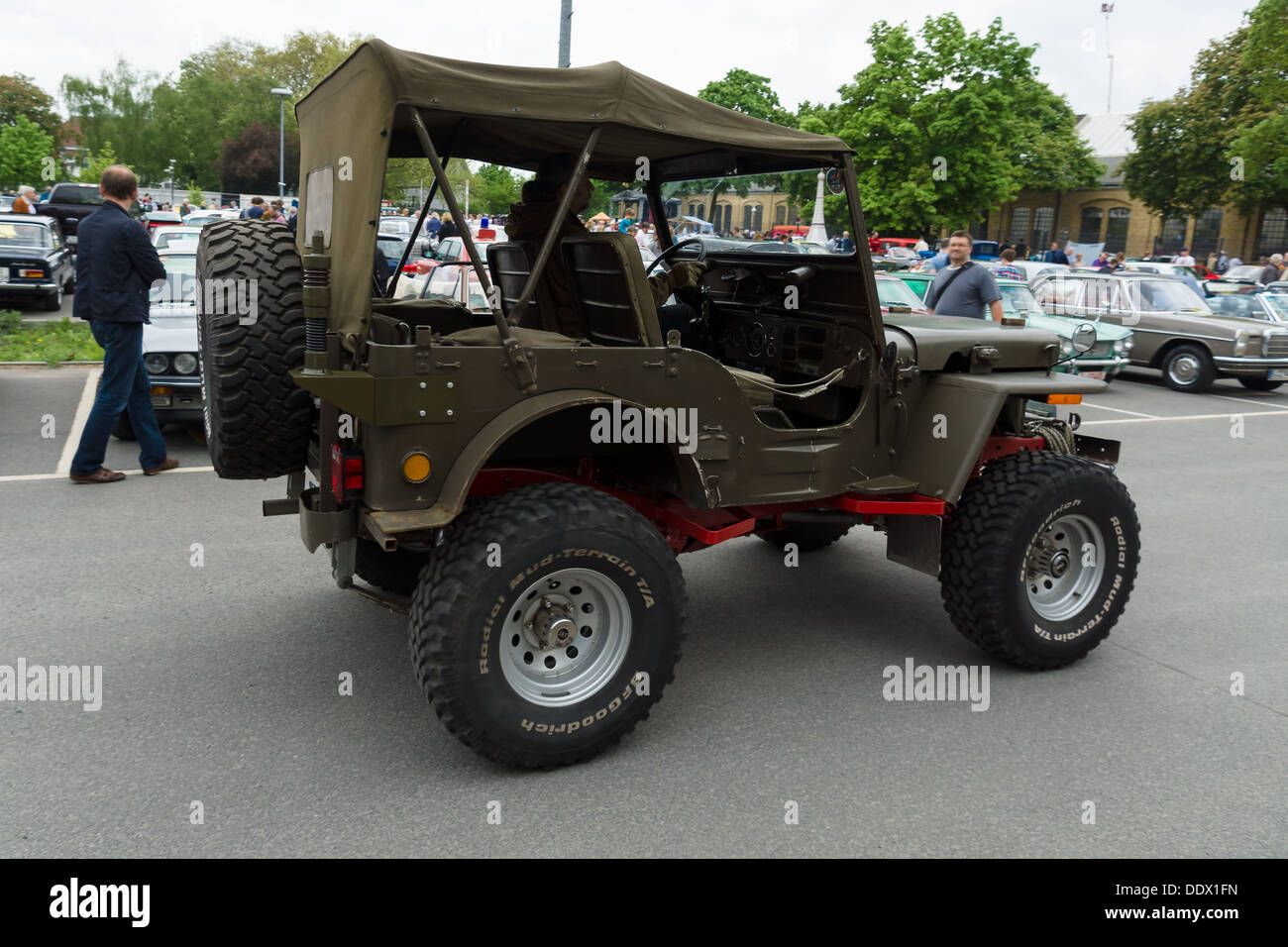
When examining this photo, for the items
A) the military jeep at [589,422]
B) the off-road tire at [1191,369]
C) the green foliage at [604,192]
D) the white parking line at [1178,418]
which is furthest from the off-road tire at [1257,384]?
the green foliage at [604,192]

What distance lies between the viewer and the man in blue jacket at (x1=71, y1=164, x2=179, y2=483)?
22.2 feet

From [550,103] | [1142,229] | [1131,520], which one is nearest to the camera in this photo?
[550,103]

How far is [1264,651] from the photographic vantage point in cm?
494

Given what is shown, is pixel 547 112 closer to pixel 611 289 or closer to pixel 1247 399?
pixel 611 289

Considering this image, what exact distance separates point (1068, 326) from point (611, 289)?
11.6 meters

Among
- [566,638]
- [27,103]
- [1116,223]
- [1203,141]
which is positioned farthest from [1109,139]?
[27,103]

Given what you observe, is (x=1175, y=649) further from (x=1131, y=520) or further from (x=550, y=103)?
(x=550, y=103)

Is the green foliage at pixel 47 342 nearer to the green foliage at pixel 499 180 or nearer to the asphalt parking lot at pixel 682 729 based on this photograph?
the asphalt parking lot at pixel 682 729

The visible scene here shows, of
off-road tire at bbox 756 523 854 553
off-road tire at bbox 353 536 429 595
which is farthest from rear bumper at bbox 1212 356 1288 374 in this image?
off-road tire at bbox 353 536 429 595

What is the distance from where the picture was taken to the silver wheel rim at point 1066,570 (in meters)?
4.54

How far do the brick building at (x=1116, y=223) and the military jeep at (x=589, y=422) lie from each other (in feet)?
137
